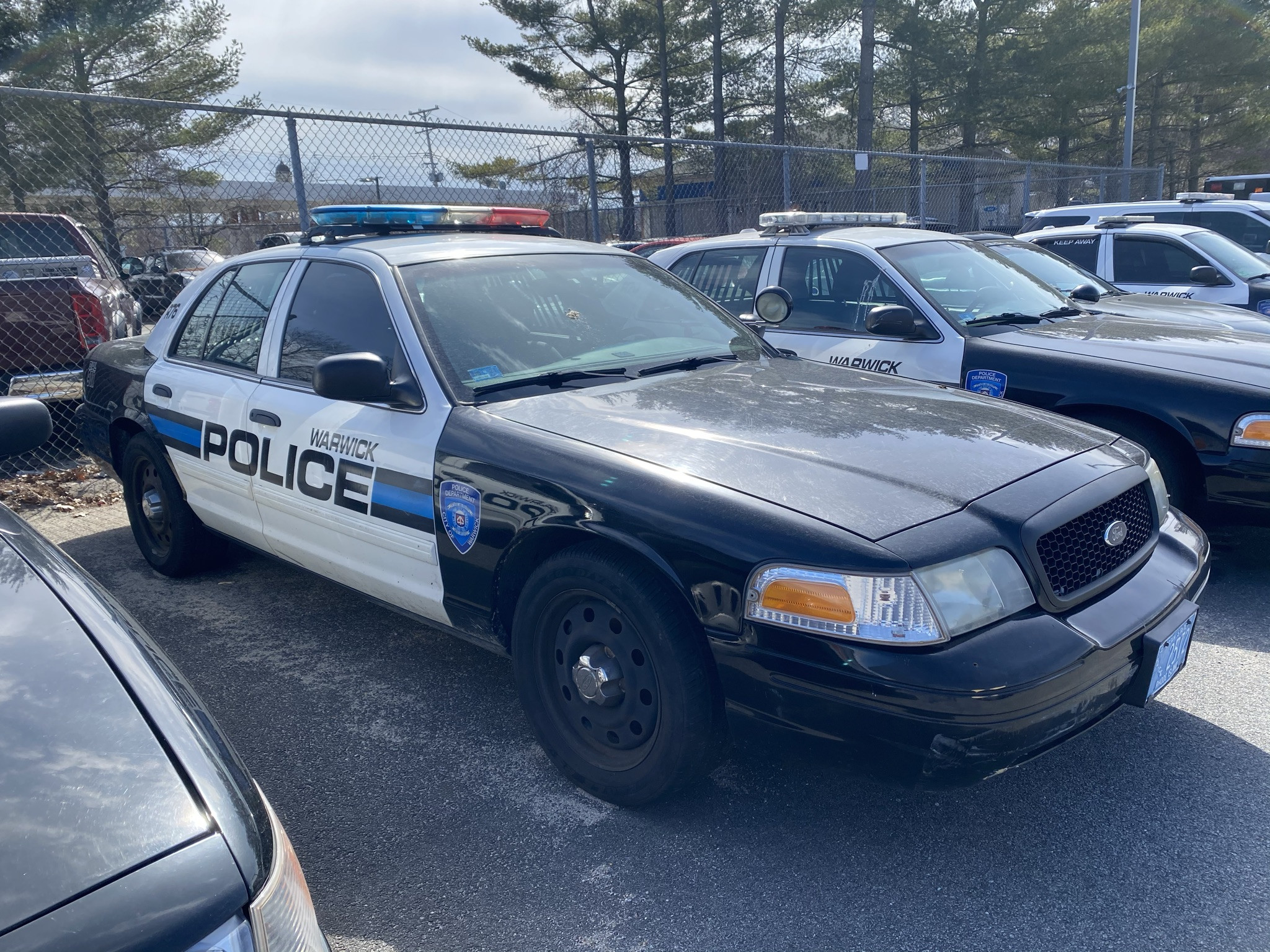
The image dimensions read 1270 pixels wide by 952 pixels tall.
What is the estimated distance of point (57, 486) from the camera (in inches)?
257

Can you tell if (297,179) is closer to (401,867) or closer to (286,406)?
(286,406)

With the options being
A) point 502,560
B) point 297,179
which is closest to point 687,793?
point 502,560

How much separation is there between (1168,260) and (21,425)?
337 inches

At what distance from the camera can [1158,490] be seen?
2.97 meters

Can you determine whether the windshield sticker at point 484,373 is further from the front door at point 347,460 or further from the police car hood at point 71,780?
the police car hood at point 71,780

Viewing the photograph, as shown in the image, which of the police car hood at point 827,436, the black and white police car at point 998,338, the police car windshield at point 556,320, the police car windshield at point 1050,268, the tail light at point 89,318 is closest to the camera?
the police car hood at point 827,436

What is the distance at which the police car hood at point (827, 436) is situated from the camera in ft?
7.81

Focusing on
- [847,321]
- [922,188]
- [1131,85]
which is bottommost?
[847,321]

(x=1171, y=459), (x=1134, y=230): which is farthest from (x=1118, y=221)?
(x=1171, y=459)

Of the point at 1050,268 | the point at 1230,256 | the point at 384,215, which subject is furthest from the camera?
the point at 1230,256

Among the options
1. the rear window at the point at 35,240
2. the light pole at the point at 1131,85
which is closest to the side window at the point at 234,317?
the rear window at the point at 35,240

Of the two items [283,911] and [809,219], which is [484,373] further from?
[809,219]

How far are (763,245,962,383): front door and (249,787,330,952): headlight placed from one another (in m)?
3.89

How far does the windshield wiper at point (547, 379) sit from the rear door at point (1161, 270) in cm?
639
